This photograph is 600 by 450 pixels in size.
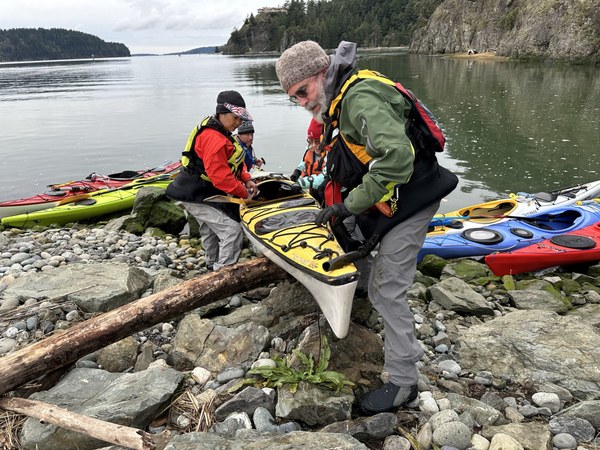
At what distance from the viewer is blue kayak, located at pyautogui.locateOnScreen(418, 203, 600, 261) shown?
7.34 meters

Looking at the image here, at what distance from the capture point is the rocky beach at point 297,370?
2902 mm

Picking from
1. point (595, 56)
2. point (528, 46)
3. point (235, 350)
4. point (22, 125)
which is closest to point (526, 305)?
point (235, 350)

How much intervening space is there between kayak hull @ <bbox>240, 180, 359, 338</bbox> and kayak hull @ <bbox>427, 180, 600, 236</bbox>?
312 cm

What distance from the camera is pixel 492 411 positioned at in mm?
3100

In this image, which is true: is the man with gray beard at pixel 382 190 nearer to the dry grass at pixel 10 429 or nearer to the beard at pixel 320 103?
the beard at pixel 320 103

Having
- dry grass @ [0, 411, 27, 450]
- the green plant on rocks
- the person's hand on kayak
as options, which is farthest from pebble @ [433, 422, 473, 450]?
the person's hand on kayak

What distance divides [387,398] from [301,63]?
2.40 metres

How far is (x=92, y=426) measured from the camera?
9.24ft

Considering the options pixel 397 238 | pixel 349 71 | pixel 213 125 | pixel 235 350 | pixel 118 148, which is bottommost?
pixel 118 148

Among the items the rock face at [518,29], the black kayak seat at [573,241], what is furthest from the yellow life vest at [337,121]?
the rock face at [518,29]

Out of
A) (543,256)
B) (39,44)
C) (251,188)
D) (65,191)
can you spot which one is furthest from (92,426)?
(39,44)

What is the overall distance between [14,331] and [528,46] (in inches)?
2531

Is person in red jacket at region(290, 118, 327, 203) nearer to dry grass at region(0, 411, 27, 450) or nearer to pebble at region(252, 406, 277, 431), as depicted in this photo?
pebble at region(252, 406, 277, 431)

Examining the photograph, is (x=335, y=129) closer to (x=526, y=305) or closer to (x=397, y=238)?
(x=397, y=238)
